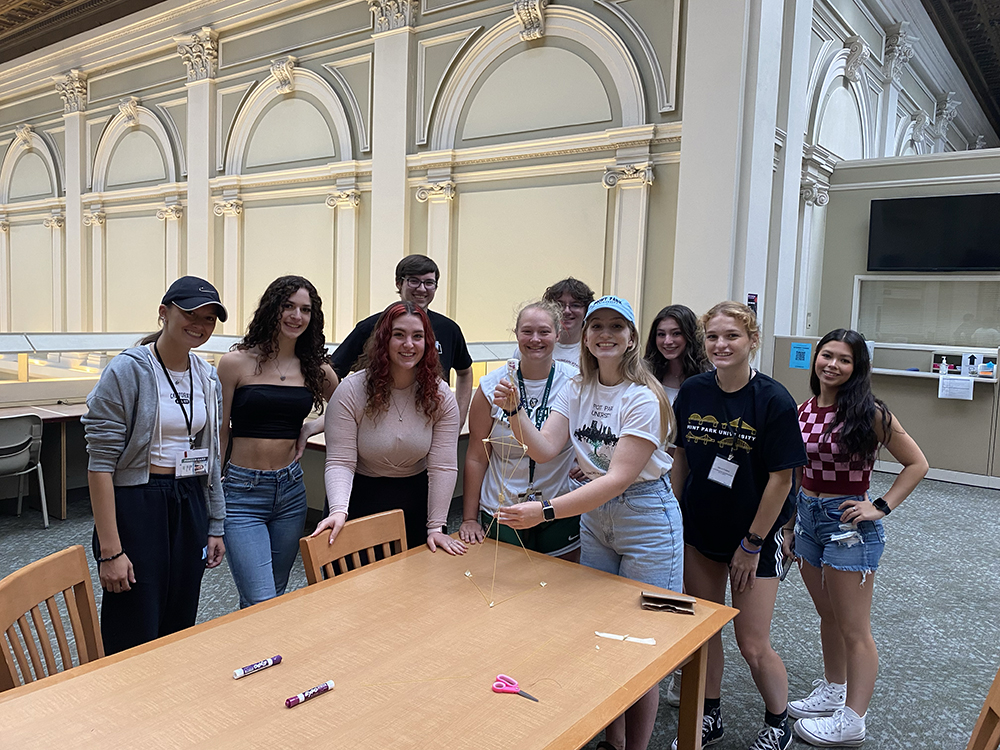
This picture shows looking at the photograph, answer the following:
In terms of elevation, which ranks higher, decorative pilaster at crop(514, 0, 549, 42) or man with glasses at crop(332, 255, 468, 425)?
decorative pilaster at crop(514, 0, 549, 42)

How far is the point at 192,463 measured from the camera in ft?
6.73

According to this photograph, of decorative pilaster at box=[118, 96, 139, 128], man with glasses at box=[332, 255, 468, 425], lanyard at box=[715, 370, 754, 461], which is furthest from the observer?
decorative pilaster at box=[118, 96, 139, 128]

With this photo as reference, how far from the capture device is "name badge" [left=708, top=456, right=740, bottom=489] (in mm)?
2107

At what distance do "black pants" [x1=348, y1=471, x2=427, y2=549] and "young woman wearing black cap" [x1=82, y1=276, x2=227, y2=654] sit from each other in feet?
1.54

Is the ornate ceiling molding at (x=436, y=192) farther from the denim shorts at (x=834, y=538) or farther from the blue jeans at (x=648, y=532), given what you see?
the blue jeans at (x=648, y=532)

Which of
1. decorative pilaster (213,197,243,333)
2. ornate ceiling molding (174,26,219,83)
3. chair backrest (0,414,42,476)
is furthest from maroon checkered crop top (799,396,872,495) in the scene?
ornate ceiling molding (174,26,219,83)

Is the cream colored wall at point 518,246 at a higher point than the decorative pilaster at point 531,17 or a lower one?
lower

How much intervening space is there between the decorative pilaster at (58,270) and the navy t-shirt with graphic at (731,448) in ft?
43.1

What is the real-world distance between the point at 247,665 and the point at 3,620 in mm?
513

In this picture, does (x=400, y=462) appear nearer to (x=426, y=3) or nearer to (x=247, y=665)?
(x=247, y=665)

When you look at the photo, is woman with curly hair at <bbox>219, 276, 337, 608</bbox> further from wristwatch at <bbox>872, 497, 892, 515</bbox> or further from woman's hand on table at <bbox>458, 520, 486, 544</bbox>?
wristwatch at <bbox>872, 497, 892, 515</bbox>

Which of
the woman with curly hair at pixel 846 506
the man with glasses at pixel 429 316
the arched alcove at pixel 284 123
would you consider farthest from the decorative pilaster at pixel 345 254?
the woman with curly hair at pixel 846 506

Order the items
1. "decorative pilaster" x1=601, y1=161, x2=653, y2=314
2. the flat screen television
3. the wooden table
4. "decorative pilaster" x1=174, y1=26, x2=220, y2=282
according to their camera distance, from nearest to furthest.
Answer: the wooden table
"decorative pilaster" x1=601, y1=161, x2=653, y2=314
the flat screen television
"decorative pilaster" x1=174, y1=26, x2=220, y2=282

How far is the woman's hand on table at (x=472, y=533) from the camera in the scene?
7.32 ft
